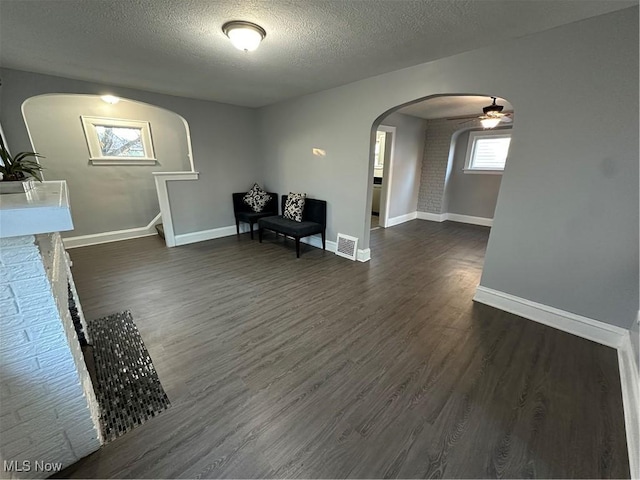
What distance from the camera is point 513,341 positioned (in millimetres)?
2105

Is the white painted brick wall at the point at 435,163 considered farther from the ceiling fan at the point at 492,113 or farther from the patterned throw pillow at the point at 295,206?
the patterned throw pillow at the point at 295,206

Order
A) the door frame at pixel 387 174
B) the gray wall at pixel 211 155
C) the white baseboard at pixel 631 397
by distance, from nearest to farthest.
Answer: the white baseboard at pixel 631 397 < the gray wall at pixel 211 155 < the door frame at pixel 387 174

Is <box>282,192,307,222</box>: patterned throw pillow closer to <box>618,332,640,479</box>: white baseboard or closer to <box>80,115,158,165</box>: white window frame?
<box>80,115,158,165</box>: white window frame

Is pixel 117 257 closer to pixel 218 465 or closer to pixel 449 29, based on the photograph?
pixel 218 465

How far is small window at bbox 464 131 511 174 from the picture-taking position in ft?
17.8

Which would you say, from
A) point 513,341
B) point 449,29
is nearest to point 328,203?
point 449,29

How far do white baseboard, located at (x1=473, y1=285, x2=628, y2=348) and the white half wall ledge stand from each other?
4476 millimetres

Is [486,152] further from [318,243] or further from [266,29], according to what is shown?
[266,29]

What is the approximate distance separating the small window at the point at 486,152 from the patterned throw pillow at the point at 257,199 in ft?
15.1

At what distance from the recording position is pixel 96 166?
430cm

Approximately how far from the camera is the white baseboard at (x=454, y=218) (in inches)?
232

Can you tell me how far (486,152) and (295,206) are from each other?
14.9ft

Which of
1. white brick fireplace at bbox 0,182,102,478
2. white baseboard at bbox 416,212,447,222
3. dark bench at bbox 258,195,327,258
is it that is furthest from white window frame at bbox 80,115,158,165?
white baseboard at bbox 416,212,447,222

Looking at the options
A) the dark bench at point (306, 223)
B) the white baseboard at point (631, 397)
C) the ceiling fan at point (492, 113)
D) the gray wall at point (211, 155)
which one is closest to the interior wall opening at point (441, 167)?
the ceiling fan at point (492, 113)
